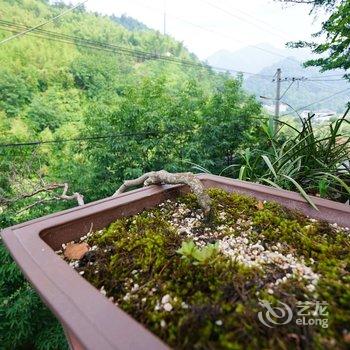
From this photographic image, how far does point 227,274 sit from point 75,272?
A: 30 centimetres

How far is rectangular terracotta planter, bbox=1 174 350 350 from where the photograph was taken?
352 mm

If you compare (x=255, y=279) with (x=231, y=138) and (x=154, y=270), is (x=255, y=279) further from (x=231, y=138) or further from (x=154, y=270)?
(x=231, y=138)

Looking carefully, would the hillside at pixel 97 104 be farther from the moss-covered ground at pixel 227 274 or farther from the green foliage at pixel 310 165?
the moss-covered ground at pixel 227 274

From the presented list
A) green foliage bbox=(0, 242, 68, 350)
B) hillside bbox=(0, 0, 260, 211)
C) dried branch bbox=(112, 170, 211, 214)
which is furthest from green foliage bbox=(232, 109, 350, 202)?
hillside bbox=(0, 0, 260, 211)

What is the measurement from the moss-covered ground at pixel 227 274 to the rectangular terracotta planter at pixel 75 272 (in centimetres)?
5

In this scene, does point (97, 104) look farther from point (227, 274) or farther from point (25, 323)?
point (227, 274)

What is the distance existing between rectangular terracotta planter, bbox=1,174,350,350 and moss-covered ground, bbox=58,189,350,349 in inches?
2.0

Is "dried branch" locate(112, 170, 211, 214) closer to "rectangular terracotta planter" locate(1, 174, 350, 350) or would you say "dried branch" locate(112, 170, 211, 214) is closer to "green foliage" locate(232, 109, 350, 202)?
"rectangular terracotta planter" locate(1, 174, 350, 350)

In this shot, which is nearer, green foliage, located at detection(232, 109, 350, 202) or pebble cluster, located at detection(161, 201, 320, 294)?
pebble cluster, located at detection(161, 201, 320, 294)

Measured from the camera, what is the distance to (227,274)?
0.52m

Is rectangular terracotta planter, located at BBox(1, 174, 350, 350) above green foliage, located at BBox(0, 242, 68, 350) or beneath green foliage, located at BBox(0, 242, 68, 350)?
above

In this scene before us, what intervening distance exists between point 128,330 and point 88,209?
49 centimetres

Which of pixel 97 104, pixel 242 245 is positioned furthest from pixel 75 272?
pixel 97 104

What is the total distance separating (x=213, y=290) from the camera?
1.57 ft
